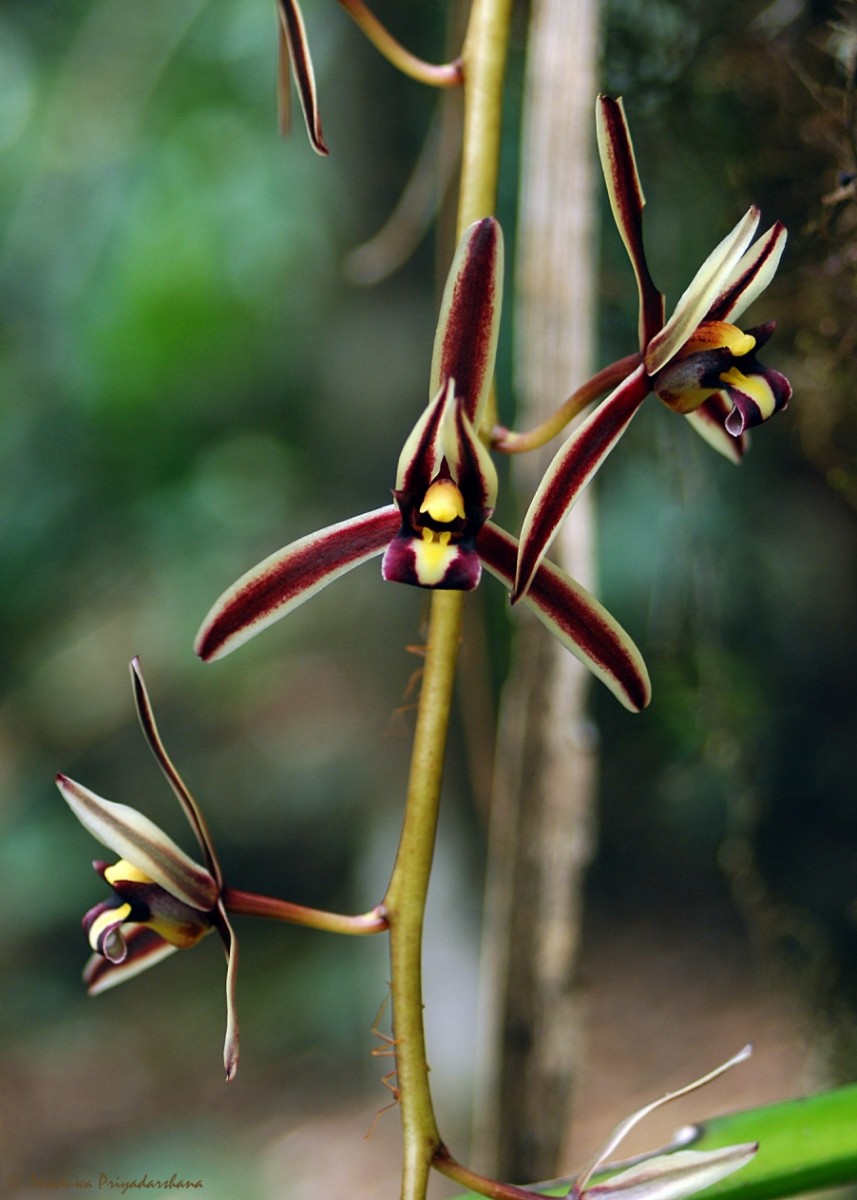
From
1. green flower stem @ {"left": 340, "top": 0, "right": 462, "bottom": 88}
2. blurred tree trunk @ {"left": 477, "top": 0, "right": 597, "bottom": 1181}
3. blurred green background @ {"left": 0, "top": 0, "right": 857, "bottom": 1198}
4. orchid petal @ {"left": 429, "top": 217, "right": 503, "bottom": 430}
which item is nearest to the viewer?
orchid petal @ {"left": 429, "top": 217, "right": 503, "bottom": 430}

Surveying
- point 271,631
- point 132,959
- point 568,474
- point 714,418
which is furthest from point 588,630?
point 271,631

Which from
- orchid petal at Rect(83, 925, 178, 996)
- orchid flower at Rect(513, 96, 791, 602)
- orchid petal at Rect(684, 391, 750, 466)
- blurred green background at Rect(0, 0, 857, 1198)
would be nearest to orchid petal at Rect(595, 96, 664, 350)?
orchid flower at Rect(513, 96, 791, 602)

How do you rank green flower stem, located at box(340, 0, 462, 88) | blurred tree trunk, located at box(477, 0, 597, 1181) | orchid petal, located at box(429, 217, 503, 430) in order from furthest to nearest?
blurred tree trunk, located at box(477, 0, 597, 1181) < green flower stem, located at box(340, 0, 462, 88) < orchid petal, located at box(429, 217, 503, 430)

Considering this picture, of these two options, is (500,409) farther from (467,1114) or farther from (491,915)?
(467,1114)

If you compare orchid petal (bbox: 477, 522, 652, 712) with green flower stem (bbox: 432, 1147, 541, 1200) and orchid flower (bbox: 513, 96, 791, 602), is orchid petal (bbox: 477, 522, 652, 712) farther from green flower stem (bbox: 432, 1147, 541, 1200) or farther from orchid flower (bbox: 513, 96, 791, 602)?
green flower stem (bbox: 432, 1147, 541, 1200)

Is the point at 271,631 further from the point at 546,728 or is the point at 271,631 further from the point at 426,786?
the point at 426,786

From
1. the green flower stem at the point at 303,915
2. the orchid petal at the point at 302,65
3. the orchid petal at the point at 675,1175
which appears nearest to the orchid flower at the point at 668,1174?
the orchid petal at the point at 675,1175
